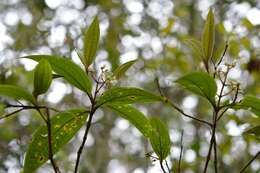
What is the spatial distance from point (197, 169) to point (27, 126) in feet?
3.59

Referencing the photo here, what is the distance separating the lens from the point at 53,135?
81 centimetres

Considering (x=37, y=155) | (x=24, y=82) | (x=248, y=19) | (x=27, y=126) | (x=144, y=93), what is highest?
(x=248, y=19)

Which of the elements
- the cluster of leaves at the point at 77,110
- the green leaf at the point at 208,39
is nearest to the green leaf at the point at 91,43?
the cluster of leaves at the point at 77,110

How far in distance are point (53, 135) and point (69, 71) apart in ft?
0.44

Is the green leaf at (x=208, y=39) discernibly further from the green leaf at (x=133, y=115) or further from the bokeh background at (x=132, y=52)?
the bokeh background at (x=132, y=52)

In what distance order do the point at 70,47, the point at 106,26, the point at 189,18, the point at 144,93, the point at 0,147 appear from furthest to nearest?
the point at 189,18, the point at 106,26, the point at 70,47, the point at 0,147, the point at 144,93

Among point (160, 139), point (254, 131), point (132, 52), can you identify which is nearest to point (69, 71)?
point (160, 139)

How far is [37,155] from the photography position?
0.80 meters

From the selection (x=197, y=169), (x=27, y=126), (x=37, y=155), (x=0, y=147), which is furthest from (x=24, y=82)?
(x=37, y=155)

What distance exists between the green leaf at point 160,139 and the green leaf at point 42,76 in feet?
0.76

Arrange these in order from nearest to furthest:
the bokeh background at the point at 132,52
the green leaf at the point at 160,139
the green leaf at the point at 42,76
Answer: the green leaf at the point at 42,76 < the green leaf at the point at 160,139 < the bokeh background at the point at 132,52

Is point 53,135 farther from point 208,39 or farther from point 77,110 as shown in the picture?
point 208,39

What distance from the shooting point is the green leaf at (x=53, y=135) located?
0.79 meters

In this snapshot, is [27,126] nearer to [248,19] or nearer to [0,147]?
[0,147]
